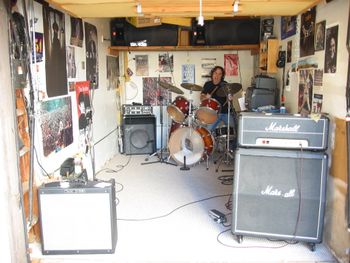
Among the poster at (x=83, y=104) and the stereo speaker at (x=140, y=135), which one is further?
the stereo speaker at (x=140, y=135)

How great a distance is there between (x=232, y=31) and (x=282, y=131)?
2.87 m

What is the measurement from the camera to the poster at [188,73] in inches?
212

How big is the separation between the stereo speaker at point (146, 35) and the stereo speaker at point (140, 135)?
3.60ft

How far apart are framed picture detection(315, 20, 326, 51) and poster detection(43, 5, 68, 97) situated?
2.12 m

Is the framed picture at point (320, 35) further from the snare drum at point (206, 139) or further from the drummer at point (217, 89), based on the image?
the drummer at point (217, 89)

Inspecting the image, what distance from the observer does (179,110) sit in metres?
4.43

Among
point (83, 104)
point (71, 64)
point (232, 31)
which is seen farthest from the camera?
point (232, 31)

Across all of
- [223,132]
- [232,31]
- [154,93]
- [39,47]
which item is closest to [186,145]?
[223,132]

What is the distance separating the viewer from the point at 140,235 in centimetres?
264

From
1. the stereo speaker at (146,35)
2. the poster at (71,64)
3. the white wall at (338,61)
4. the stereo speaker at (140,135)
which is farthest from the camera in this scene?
the stereo speaker at (140,135)

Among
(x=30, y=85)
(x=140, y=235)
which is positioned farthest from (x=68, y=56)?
(x=140, y=235)

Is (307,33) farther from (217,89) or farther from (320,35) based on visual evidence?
(217,89)

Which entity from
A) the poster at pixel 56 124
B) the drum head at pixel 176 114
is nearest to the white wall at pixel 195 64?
the drum head at pixel 176 114

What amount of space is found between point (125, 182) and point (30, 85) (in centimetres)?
182
